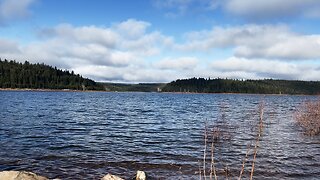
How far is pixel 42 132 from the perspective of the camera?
98.8 ft

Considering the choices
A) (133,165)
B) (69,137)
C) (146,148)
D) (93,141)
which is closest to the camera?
(133,165)

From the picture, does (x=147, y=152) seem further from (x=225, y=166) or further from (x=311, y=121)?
(x=311, y=121)

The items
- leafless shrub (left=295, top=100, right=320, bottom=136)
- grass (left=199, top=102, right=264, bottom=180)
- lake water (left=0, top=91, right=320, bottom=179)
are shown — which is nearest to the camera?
grass (left=199, top=102, right=264, bottom=180)

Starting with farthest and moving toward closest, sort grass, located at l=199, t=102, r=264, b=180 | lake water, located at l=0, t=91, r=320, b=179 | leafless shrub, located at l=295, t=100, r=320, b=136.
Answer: leafless shrub, located at l=295, t=100, r=320, b=136 → lake water, located at l=0, t=91, r=320, b=179 → grass, located at l=199, t=102, r=264, b=180

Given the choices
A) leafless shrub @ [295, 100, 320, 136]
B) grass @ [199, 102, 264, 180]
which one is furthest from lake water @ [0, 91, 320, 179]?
leafless shrub @ [295, 100, 320, 136]

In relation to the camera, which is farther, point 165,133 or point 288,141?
point 165,133

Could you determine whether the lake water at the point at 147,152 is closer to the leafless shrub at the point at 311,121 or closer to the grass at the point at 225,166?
the grass at the point at 225,166

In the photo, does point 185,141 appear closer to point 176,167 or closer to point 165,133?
point 165,133

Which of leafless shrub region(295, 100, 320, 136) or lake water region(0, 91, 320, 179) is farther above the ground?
leafless shrub region(295, 100, 320, 136)

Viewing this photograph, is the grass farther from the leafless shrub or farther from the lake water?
the leafless shrub

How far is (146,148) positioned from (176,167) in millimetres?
5615

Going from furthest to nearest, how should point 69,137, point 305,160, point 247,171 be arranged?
point 69,137 → point 305,160 → point 247,171

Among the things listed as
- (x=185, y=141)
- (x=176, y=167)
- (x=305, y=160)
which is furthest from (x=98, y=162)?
(x=305, y=160)

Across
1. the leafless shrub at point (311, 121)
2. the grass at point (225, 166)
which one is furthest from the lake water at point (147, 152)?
the leafless shrub at point (311, 121)
